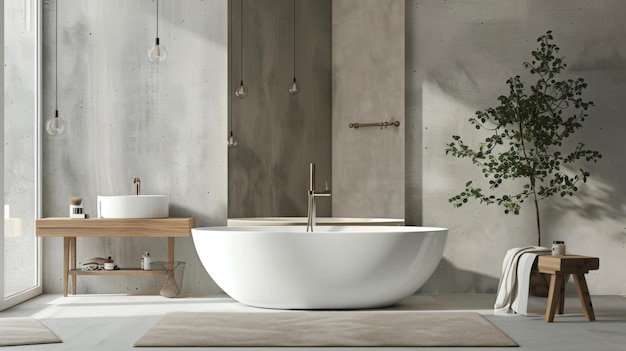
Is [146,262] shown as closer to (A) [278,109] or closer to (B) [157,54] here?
(B) [157,54]

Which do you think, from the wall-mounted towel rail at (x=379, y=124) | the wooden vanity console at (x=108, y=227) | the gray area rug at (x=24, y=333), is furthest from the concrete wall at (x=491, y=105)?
the gray area rug at (x=24, y=333)

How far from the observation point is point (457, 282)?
6418 mm

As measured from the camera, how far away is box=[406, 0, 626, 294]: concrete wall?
636 cm

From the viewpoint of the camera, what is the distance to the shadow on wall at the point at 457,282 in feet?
21.0

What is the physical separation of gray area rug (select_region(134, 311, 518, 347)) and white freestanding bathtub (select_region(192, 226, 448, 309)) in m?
0.16

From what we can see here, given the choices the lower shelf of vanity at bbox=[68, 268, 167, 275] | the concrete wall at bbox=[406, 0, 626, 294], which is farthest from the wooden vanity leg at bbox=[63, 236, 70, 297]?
the concrete wall at bbox=[406, 0, 626, 294]

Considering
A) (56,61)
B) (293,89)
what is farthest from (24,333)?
(293,89)

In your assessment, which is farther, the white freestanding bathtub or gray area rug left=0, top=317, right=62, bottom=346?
the white freestanding bathtub

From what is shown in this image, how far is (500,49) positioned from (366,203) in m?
1.59

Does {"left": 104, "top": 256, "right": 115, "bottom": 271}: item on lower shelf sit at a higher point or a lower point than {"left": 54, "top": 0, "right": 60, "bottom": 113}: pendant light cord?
lower

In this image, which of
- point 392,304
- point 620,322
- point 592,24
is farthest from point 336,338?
point 592,24

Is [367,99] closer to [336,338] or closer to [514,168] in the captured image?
[514,168]

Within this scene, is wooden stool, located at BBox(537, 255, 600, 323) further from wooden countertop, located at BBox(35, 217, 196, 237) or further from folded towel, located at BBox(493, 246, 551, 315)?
wooden countertop, located at BBox(35, 217, 196, 237)

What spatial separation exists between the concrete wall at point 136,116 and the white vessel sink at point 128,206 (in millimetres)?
362
